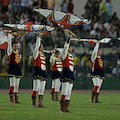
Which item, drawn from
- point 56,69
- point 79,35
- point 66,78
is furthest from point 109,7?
point 66,78

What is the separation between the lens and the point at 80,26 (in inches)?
1211

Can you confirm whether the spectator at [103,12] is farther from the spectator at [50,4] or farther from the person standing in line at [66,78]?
the person standing in line at [66,78]

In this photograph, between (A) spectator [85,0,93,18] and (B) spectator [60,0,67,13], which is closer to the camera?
(B) spectator [60,0,67,13]

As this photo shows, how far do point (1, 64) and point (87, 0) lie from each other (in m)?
7.21

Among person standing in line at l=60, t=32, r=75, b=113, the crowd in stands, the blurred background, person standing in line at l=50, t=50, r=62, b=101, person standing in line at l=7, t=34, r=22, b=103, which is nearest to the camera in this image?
person standing in line at l=60, t=32, r=75, b=113

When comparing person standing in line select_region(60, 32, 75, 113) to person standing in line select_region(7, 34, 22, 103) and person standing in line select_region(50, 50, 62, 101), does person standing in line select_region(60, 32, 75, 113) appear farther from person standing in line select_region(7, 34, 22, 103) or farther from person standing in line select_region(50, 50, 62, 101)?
person standing in line select_region(50, 50, 62, 101)

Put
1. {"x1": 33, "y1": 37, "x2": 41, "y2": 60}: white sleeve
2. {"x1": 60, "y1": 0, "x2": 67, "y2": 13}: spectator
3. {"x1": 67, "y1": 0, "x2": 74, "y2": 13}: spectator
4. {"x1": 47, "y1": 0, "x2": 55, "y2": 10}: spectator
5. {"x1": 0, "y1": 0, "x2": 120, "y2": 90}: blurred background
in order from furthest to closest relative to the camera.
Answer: {"x1": 60, "y1": 0, "x2": 67, "y2": 13}: spectator < {"x1": 67, "y1": 0, "x2": 74, "y2": 13}: spectator < {"x1": 47, "y1": 0, "x2": 55, "y2": 10}: spectator < {"x1": 0, "y1": 0, "x2": 120, "y2": 90}: blurred background < {"x1": 33, "y1": 37, "x2": 41, "y2": 60}: white sleeve

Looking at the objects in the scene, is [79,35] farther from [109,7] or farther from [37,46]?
[37,46]

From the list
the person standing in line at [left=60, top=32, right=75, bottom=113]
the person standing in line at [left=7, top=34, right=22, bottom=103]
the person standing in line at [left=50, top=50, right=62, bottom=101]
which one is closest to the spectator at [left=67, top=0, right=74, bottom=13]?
the person standing in line at [left=50, top=50, right=62, bottom=101]

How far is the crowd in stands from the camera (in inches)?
1120

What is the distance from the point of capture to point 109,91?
94.7 feet

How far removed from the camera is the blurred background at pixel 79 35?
28.2 m

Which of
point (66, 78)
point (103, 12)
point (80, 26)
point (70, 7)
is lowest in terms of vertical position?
point (66, 78)

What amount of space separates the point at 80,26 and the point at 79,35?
2.25 metres
